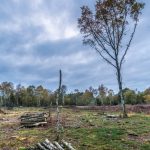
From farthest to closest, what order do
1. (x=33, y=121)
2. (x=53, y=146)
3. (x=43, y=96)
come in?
(x=43, y=96) < (x=33, y=121) < (x=53, y=146)

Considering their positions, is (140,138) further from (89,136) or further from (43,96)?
(43,96)

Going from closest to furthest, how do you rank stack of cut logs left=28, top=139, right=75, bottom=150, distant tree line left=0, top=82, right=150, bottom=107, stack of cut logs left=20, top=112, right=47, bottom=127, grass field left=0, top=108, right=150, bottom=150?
stack of cut logs left=28, top=139, right=75, bottom=150, grass field left=0, top=108, right=150, bottom=150, stack of cut logs left=20, top=112, right=47, bottom=127, distant tree line left=0, top=82, right=150, bottom=107

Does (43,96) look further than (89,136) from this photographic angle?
Yes

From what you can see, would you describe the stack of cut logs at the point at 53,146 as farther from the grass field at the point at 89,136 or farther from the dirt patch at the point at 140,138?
the dirt patch at the point at 140,138

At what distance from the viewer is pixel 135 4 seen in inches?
1692

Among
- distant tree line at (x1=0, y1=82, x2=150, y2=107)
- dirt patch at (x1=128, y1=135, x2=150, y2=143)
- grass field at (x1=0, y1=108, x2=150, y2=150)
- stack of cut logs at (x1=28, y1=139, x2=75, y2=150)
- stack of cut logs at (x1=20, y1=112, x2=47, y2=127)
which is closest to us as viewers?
stack of cut logs at (x1=28, y1=139, x2=75, y2=150)

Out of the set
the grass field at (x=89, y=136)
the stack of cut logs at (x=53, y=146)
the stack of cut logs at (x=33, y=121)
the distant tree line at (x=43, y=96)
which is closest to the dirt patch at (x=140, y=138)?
the grass field at (x=89, y=136)

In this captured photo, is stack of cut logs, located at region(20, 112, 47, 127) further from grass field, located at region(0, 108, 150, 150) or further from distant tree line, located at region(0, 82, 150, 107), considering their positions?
distant tree line, located at region(0, 82, 150, 107)

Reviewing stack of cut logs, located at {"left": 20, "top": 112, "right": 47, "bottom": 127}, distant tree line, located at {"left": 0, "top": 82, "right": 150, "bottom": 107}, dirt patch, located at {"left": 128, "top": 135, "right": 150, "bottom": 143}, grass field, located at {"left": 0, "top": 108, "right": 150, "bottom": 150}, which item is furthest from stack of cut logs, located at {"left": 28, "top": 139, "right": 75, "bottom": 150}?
Answer: distant tree line, located at {"left": 0, "top": 82, "right": 150, "bottom": 107}

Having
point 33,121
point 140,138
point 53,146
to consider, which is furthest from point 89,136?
point 33,121

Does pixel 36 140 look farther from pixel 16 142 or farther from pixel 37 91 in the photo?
pixel 37 91

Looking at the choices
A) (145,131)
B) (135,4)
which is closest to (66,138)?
(145,131)

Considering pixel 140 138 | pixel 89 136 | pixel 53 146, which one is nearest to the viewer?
pixel 53 146

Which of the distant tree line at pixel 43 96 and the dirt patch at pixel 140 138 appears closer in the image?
the dirt patch at pixel 140 138
